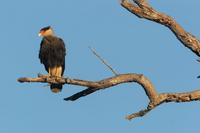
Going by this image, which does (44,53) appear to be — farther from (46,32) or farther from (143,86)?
(143,86)

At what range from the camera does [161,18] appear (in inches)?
241

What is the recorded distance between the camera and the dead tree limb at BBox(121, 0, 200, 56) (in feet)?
20.1

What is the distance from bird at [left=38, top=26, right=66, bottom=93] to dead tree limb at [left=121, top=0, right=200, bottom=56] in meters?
4.43

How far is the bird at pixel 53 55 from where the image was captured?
10591 mm

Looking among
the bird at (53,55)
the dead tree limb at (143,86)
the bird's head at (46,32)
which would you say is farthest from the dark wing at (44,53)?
the dead tree limb at (143,86)

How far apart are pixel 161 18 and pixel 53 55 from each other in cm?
474

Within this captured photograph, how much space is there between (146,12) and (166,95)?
2.92ft

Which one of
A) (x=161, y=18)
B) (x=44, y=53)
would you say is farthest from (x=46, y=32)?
(x=161, y=18)

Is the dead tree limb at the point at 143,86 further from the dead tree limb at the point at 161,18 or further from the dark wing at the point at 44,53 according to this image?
the dark wing at the point at 44,53

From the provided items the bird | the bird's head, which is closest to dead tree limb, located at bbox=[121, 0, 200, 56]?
the bird

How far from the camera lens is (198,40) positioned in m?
6.30

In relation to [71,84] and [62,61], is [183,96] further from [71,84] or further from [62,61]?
[62,61]

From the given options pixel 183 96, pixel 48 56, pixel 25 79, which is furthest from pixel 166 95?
pixel 48 56

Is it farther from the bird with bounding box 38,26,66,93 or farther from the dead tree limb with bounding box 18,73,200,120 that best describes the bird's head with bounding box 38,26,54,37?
the dead tree limb with bounding box 18,73,200,120
